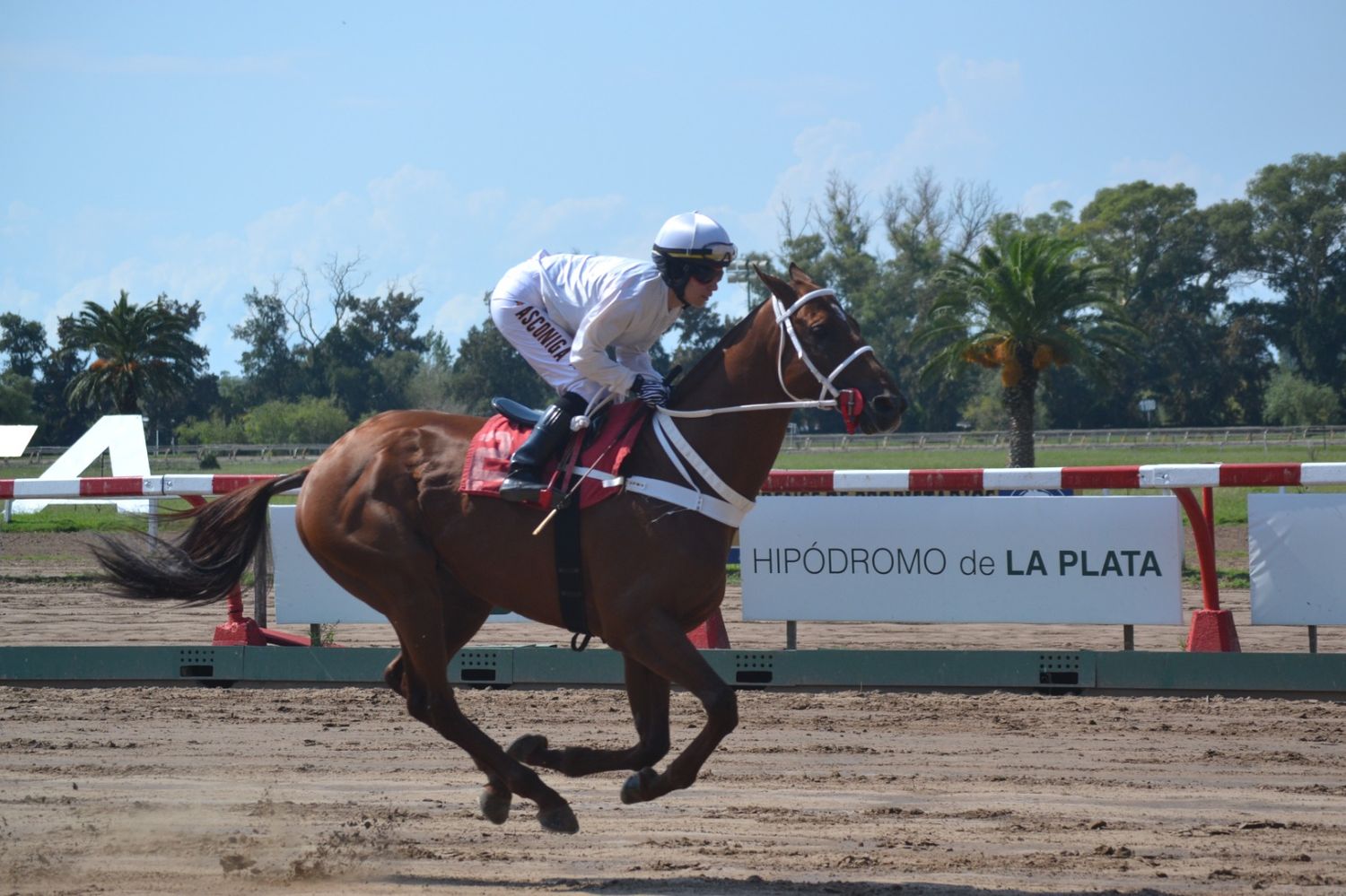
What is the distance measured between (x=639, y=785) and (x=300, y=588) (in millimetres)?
4727

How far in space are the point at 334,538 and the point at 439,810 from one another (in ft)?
3.96

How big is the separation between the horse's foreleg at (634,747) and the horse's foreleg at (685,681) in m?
0.17

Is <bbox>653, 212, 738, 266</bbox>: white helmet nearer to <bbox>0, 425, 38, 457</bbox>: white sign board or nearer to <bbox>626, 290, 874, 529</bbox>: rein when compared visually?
<bbox>626, 290, 874, 529</bbox>: rein

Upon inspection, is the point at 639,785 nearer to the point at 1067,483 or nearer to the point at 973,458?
the point at 1067,483

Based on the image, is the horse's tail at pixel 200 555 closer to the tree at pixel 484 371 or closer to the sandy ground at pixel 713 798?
the sandy ground at pixel 713 798

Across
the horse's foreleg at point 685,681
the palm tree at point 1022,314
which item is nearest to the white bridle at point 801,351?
the horse's foreleg at point 685,681

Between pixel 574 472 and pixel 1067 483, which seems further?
pixel 1067 483

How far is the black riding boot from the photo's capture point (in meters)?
5.31

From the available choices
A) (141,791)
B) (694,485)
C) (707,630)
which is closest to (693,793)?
(694,485)

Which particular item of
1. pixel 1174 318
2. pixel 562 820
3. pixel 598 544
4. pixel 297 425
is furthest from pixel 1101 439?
pixel 562 820

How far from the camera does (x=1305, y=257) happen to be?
73.8 m

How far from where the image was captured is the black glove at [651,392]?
532 cm

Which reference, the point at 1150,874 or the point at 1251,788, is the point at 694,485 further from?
the point at 1251,788

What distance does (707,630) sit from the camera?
8.92 m
